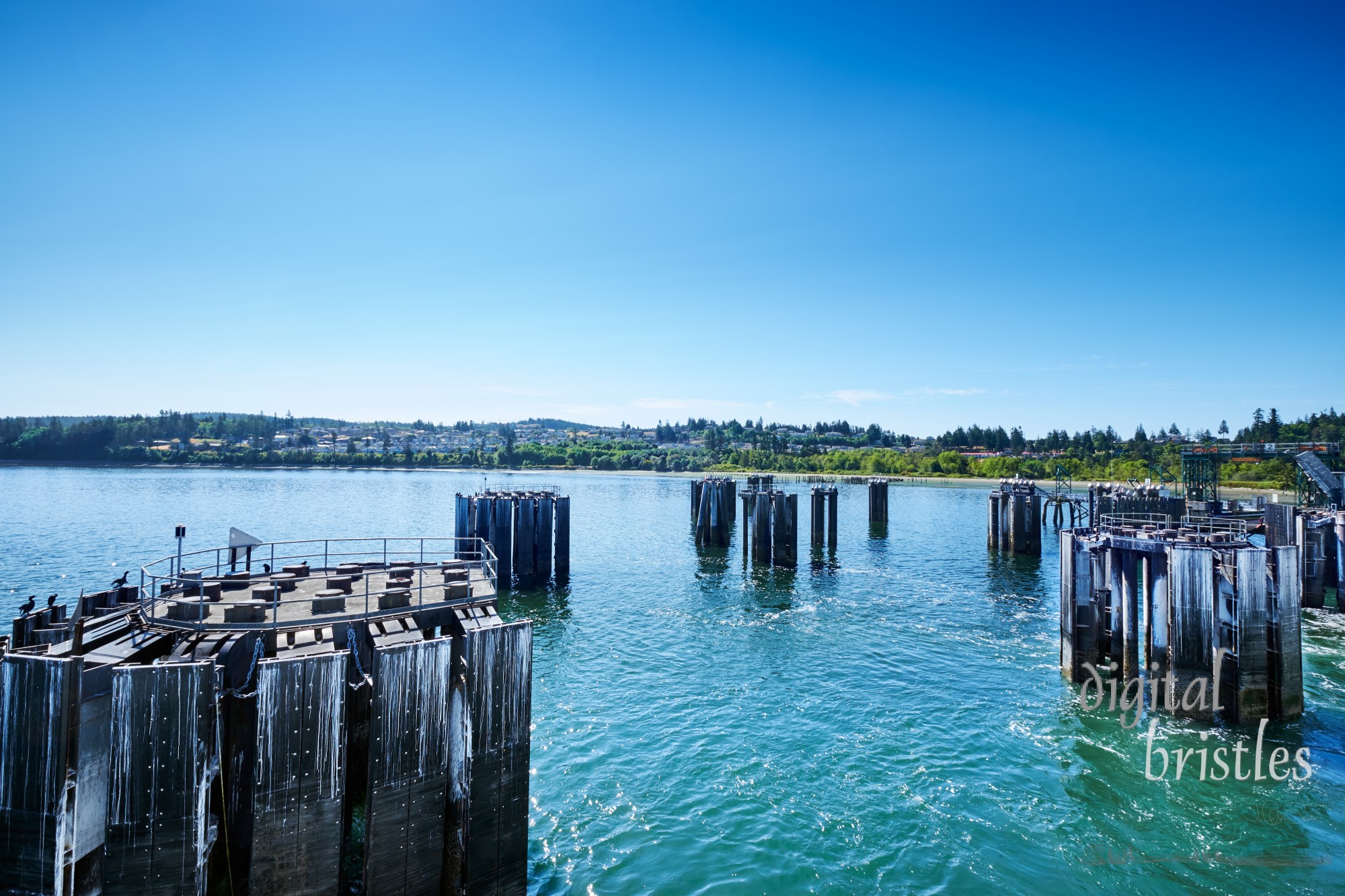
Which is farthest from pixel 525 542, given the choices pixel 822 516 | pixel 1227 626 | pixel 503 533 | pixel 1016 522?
pixel 1016 522

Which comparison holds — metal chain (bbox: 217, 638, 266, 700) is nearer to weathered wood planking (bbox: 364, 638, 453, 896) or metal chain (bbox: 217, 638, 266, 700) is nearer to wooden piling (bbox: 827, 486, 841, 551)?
weathered wood planking (bbox: 364, 638, 453, 896)

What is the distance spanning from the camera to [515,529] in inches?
1422

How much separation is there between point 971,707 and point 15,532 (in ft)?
236

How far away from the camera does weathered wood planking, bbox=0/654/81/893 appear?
7.38m

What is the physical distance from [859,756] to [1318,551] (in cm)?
3137

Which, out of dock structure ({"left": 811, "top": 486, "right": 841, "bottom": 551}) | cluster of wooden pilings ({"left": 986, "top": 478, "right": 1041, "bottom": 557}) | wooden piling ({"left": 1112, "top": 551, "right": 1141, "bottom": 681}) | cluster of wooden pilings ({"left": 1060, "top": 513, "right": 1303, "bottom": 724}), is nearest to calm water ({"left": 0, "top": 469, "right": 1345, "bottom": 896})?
cluster of wooden pilings ({"left": 1060, "top": 513, "right": 1303, "bottom": 724})

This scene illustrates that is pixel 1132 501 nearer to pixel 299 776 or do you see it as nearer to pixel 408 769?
pixel 408 769

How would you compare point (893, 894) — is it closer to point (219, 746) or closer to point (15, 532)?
point (219, 746)

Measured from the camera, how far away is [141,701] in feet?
25.3

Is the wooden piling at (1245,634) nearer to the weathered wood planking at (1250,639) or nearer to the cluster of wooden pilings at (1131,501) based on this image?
the weathered wood planking at (1250,639)

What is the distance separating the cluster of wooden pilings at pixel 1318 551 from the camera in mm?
32031

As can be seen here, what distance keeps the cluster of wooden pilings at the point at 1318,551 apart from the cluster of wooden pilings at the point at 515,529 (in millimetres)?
34746

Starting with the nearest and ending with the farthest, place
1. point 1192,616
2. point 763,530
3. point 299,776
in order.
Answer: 1. point 299,776
2. point 1192,616
3. point 763,530

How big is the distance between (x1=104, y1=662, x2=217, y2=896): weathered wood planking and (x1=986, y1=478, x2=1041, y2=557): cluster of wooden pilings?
5372 cm
